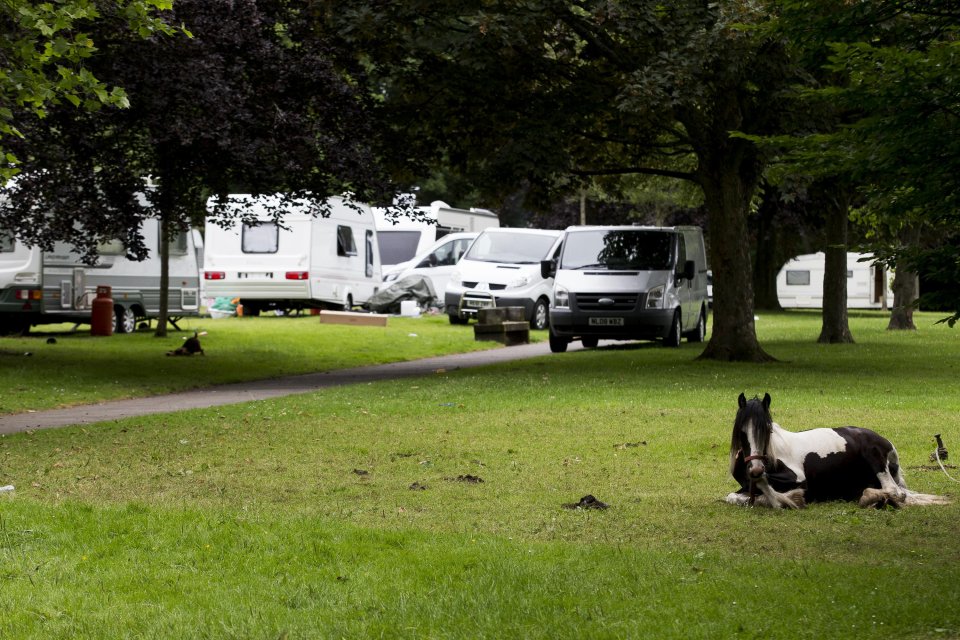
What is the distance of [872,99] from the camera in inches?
337

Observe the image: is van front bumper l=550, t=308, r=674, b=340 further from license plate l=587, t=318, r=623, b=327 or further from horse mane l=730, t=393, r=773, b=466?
horse mane l=730, t=393, r=773, b=466

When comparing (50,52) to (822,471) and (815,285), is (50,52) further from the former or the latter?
(815,285)

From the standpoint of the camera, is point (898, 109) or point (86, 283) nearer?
point (898, 109)

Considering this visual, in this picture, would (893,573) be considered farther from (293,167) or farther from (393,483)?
(293,167)

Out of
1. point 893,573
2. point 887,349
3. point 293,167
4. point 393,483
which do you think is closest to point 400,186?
point 293,167

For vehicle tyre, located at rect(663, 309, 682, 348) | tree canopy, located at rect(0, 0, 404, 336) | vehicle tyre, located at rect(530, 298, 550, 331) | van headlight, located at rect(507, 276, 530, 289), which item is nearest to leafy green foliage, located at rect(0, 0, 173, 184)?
tree canopy, located at rect(0, 0, 404, 336)

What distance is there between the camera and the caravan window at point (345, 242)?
41.1 metres

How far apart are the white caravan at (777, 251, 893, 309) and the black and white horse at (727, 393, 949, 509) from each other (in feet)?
169

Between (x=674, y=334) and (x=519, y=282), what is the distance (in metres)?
8.55

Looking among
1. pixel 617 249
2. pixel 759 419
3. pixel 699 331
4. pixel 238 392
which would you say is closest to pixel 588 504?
pixel 759 419

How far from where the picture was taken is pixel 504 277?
122 feet

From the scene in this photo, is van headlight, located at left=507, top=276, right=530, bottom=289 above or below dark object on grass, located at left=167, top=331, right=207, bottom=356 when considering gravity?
above

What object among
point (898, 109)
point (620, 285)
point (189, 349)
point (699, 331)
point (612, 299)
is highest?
point (898, 109)

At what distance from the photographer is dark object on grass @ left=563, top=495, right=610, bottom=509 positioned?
9531 millimetres
